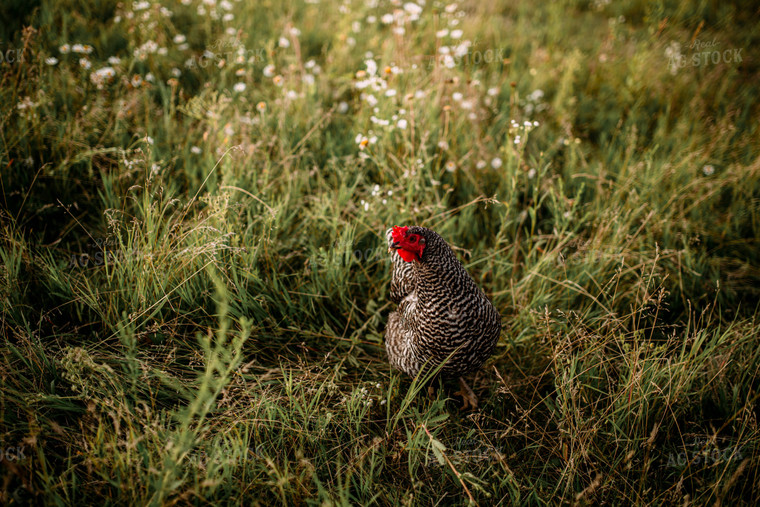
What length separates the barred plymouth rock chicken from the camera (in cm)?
188

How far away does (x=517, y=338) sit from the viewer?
7.92 ft

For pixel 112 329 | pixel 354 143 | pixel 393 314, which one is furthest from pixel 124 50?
pixel 393 314

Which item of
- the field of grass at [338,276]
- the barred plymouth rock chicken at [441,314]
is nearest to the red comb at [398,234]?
the barred plymouth rock chicken at [441,314]

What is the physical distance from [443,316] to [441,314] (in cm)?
1

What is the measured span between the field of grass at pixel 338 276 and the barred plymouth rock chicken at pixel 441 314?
0.25 meters

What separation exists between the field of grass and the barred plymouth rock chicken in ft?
0.83

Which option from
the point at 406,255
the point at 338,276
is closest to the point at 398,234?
the point at 406,255

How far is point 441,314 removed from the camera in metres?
1.93

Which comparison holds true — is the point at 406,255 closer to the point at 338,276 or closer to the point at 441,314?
the point at 441,314

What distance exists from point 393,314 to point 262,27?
3864 mm

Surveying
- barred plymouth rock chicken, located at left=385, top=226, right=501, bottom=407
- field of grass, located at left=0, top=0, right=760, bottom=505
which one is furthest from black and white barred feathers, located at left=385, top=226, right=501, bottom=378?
field of grass, located at left=0, top=0, right=760, bottom=505

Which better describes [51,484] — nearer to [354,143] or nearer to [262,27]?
[354,143]

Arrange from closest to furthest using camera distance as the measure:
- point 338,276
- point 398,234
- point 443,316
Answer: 1. point 398,234
2. point 443,316
3. point 338,276

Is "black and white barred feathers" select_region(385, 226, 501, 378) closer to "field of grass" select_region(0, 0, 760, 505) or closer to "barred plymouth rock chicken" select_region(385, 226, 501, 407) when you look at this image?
"barred plymouth rock chicken" select_region(385, 226, 501, 407)
